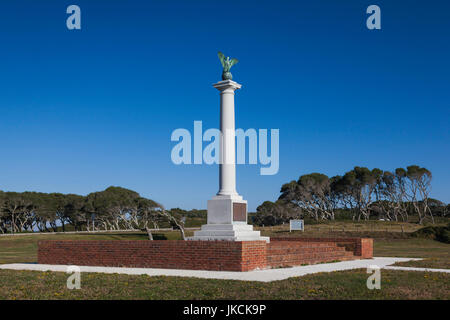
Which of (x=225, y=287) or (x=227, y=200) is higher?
(x=227, y=200)

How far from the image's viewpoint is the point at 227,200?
18531mm

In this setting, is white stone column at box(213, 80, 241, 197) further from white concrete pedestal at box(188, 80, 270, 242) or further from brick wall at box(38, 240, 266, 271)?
brick wall at box(38, 240, 266, 271)

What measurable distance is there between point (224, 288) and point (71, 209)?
71.5 metres

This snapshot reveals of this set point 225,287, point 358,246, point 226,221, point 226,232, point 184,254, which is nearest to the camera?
point 225,287

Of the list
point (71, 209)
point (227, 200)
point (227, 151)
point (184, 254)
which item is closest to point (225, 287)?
point (184, 254)

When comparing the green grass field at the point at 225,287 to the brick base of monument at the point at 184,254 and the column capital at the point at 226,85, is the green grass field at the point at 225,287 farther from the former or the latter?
the column capital at the point at 226,85

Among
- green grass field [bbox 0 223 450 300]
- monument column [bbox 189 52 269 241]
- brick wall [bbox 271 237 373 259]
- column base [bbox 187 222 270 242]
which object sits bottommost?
brick wall [bbox 271 237 373 259]

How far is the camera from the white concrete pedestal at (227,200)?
18.4 metres

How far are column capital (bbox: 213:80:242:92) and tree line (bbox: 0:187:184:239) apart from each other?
44028 millimetres

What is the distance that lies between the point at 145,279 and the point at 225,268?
3083 millimetres

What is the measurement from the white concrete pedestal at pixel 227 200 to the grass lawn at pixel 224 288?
562 cm

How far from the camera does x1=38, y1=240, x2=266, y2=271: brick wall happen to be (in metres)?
14.6

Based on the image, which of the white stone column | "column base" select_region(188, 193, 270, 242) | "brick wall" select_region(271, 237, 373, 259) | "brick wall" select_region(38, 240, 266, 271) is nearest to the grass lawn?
"brick wall" select_region(38, 240, 266, 271)

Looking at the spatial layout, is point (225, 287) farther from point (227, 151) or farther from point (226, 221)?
point (227, 151)
